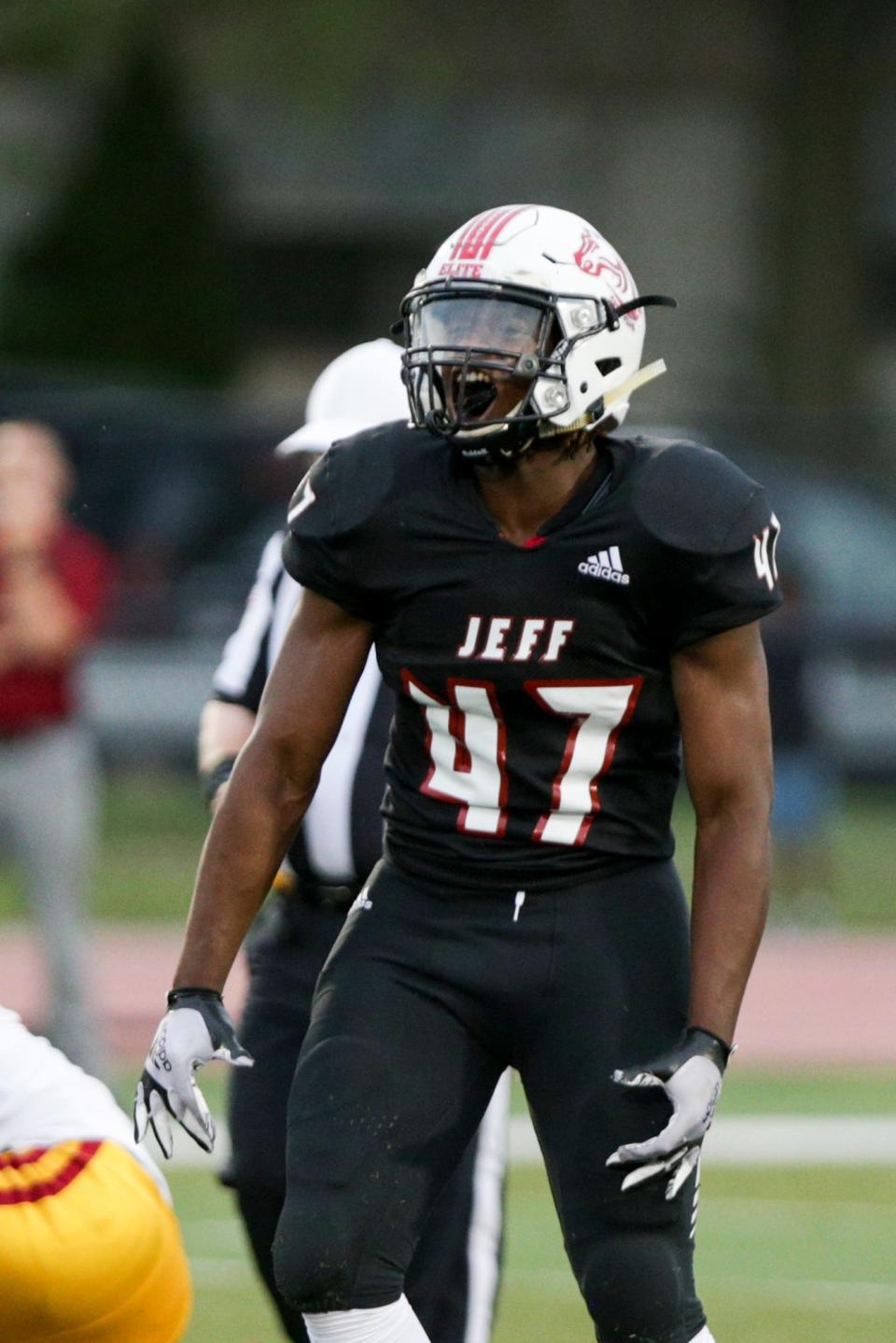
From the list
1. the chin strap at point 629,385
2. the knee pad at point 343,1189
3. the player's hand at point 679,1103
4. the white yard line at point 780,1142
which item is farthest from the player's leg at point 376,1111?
the white yard line at point 780,1142

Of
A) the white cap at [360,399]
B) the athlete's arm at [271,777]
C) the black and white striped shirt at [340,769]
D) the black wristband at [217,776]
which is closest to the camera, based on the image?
the athlete's arm at [271,777]

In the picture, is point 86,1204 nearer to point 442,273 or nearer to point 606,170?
point 442,273

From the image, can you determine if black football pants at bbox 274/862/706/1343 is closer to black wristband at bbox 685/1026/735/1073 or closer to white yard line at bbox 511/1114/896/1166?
black wristband at bbox 685/1026/735/1073

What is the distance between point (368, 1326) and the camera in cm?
391

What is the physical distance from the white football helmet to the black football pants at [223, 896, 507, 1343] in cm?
124

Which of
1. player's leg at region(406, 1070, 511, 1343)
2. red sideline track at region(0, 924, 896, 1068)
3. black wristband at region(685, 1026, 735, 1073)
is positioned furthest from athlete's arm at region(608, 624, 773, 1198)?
red sideline track at region(0, 924, 896, 1068)

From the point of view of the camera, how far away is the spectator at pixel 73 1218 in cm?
380

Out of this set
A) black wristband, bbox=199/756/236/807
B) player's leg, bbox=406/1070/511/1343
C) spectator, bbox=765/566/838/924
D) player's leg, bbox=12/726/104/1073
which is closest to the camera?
player's leg, bbox=406/1070/511/1343

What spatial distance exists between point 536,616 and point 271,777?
492 mm

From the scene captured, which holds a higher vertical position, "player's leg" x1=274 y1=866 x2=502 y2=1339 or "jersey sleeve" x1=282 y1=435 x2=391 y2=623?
"jersey sleeve" x1=282 y1=435 x2=391 y2=623

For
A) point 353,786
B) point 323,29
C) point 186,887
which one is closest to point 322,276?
point 323,29

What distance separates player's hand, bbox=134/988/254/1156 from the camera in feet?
13.3

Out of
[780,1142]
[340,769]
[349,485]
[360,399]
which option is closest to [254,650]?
[340,769]

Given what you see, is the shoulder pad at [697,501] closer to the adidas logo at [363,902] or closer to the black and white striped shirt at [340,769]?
the adidas logo at [363,902]
